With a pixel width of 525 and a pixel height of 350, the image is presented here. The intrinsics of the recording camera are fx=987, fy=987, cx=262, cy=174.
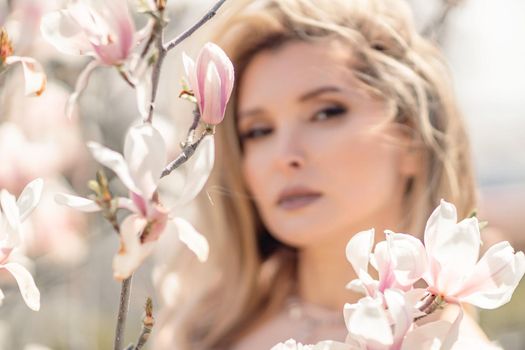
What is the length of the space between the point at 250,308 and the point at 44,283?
0.32 m

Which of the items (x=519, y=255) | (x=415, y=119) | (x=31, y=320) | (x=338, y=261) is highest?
(x=519, y=255)

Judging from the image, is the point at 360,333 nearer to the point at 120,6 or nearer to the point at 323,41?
the point at 120,6

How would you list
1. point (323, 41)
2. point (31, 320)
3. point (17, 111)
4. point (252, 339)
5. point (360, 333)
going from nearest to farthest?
point (360, 333)
point (323, 41)
point (252, 339)
point (17, 111)
point (31, 320)

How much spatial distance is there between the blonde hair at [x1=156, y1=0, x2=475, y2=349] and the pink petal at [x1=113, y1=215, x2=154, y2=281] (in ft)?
3.11

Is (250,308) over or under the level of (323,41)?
under

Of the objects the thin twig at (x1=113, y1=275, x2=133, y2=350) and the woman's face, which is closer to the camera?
the thin twig at (x1=113, y1=275, x2=133, y2=350)

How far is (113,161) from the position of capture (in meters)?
0.40

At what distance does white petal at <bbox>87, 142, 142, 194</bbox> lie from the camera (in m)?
0.40

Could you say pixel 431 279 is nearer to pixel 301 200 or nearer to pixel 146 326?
pixel 146 326

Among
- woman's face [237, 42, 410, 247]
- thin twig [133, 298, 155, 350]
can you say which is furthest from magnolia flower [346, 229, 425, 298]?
woman's face [237, 42, 410, 247]

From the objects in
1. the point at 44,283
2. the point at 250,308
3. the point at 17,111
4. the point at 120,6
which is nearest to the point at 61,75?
the point at 17,111

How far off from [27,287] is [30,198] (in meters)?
0.04

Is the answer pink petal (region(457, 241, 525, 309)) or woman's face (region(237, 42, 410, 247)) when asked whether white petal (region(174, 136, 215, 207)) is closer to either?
pink petal (region(457, 241, 525, 309))

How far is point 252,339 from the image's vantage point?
58.4 inches
